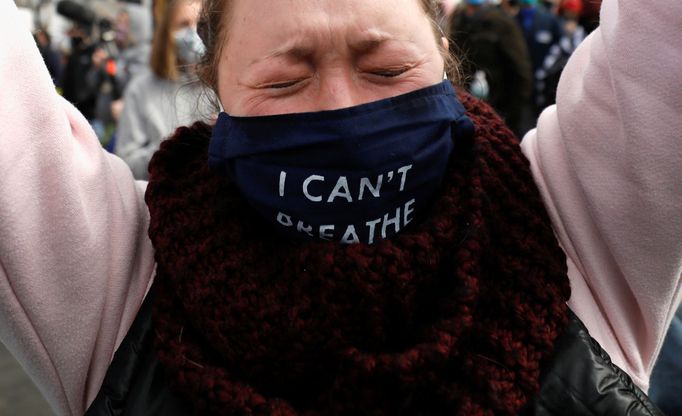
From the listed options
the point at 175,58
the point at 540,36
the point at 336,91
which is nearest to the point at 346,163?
the point at 336,91

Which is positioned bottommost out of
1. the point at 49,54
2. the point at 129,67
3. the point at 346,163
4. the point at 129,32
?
the point at 49,54

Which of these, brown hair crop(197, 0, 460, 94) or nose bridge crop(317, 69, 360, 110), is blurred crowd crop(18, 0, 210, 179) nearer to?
brown hair crop(197, 0, 460, 94)

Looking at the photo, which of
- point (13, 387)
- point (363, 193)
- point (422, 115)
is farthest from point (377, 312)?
point (13, 387)

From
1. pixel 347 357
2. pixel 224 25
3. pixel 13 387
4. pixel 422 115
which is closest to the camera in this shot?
pixel 347 357

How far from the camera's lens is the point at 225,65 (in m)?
1.46

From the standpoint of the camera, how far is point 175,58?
3594 mm

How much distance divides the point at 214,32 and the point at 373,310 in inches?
27.7

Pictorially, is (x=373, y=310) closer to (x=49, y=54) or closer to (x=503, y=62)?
(x=503, y=62)

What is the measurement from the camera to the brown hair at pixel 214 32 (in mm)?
1500

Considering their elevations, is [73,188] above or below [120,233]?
above

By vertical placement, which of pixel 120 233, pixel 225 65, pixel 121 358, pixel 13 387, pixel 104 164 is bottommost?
pixel 13 387

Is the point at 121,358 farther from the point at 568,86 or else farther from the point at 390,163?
the point at 568,86

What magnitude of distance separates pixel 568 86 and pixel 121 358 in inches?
39.0

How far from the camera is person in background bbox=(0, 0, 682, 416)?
4.07 ft
